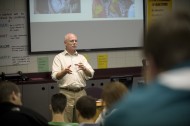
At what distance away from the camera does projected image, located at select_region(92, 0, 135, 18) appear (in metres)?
6.31

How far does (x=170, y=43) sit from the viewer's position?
3.00 feet

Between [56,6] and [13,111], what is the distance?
12.1 ft

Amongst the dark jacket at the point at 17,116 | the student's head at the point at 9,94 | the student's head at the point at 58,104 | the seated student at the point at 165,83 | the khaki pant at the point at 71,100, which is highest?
the seated student at the point at 165,83

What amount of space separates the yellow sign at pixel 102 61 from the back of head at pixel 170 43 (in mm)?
5465

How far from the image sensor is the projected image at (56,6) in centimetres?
596

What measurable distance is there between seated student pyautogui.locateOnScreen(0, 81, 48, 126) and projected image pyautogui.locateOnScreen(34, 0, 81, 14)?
329cm

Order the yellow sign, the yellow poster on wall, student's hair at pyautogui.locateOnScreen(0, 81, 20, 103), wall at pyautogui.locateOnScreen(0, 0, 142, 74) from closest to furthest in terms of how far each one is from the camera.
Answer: student's hair at pyautogui.locateOnScreen(0, 81, 20, 103) < wall at pyautogui.locateOnScreen(0, 0, 142, 74) < the yellow sign < the yellow poster on wall

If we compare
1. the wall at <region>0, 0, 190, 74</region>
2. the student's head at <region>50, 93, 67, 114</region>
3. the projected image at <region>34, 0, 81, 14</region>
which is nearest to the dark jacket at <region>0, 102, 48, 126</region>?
the student's head at <region>50, 93, 67, 114</region>

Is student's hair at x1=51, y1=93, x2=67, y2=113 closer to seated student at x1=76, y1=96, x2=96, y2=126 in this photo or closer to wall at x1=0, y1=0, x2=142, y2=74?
seated student at x1=76, y1=96, x2=96, y2=126

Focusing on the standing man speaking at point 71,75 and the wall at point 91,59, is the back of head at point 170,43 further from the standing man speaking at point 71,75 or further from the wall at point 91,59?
the wall at point 91,59

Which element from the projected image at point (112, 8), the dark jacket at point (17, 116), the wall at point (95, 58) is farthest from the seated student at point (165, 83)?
the projected image at point (112, 8)

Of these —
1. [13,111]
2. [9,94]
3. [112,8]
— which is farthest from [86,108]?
[112,8]

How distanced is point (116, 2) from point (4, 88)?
3.99 metres

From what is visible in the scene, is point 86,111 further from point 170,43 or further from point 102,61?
point 102,61
